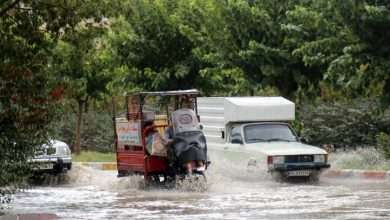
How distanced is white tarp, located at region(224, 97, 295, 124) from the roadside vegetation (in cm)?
149

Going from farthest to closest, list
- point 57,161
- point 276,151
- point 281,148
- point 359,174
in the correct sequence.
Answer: point 57,161 → point 359,174 → point 281,148 → point 276,151

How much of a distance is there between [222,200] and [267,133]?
5.50m

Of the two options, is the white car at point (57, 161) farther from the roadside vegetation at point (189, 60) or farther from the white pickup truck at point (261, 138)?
the white pickup truck at point (261, 138)

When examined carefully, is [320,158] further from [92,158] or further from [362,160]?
[92,158]

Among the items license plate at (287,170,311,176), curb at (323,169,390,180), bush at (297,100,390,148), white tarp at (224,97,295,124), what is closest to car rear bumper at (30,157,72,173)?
white tarp at (224,97,295,124)

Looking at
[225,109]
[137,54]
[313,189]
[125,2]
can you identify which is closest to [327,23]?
[225,109]

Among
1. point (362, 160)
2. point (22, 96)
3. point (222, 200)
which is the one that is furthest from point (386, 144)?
point (22, 96)

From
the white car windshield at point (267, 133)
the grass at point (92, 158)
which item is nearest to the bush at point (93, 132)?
the grass at point (92, 158)

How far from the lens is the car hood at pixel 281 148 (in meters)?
20.9

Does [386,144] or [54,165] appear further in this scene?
[386,144]

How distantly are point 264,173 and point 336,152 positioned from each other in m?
7.76

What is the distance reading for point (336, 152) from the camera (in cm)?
2825

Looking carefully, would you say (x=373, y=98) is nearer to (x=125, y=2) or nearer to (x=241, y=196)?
(x=241, y=196)

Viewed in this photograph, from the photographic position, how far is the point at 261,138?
2239 centimetres
